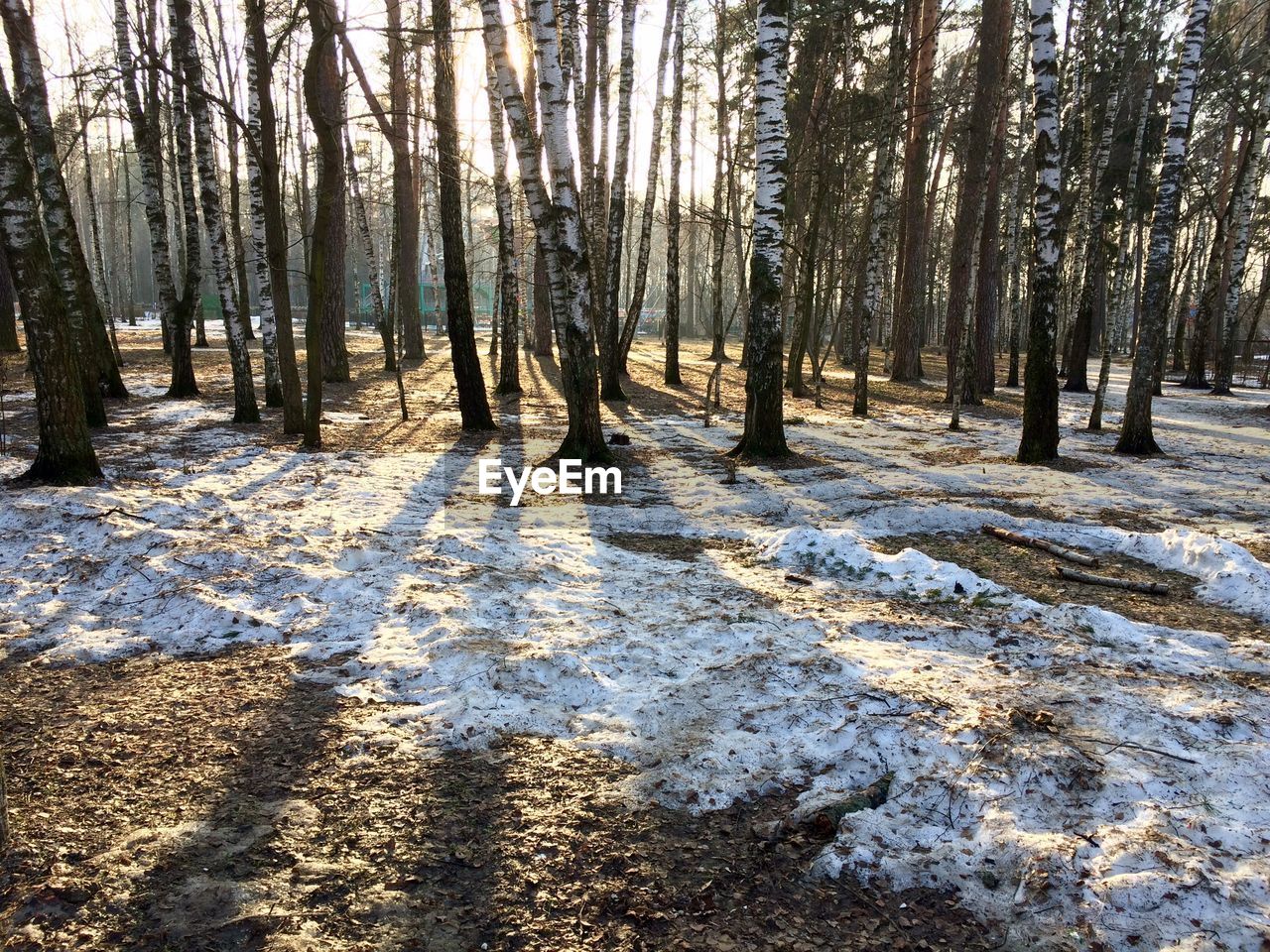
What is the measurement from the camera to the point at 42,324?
20.2ft

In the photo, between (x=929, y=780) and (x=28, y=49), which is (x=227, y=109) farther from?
(x=929, y=780)

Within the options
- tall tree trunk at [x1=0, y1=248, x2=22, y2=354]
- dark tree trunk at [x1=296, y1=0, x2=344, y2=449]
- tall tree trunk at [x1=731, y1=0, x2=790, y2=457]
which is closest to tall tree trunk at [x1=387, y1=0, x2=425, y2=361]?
dark tree trunk at [x1=296, y1=0, x2=344, y2=449]

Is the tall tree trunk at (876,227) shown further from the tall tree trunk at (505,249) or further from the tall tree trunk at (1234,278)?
the tall tree trunk at (1234,278)

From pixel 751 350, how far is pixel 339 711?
727 cm

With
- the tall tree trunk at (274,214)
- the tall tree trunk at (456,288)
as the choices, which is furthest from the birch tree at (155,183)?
the tall tree trunk at (456,288)

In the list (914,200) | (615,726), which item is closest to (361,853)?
(615,726)

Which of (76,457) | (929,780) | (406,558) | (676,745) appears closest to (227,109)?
(76,457)

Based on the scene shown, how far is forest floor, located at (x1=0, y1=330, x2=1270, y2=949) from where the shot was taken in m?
2.52

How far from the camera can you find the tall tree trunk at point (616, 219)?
1538cm

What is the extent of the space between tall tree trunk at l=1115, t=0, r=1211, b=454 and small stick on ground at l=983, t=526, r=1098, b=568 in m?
4.90

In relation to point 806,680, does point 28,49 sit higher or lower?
higher

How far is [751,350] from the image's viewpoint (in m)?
9.68

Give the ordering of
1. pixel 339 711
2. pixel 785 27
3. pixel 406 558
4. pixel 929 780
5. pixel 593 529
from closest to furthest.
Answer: pixel 929 780 → pixel 339 711 → pixel 406 558 → pixel 593 529 → pixel 785 27

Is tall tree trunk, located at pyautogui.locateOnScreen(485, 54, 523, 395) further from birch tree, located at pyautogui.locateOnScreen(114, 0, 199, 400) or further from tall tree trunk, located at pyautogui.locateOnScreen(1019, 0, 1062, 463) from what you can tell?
tall tree trunk, located at pyautogui.locateOnScreen(1019, 0, 1062, 463)
